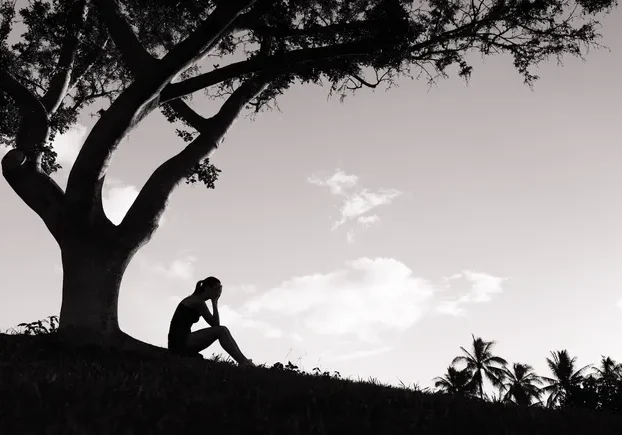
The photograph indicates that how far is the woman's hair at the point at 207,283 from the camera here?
8984mm

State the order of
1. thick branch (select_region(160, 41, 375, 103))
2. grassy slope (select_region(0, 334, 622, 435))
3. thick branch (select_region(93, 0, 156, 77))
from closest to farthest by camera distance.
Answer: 1. grassy slope (select_region(0, 334, 622, 435))
2. thick branch (select_region(93, 0, 156, 77))
3. thick branch (select_region(160, 41, 375, 103))

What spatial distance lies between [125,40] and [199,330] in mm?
5732

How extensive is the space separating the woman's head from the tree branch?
2.82 metres

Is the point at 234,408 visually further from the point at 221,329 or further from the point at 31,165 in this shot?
the point at 31,165

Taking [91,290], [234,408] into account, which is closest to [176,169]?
[91,290]

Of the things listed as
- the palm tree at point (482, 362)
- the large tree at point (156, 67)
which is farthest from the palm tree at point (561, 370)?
the large tree at point (156, 67)

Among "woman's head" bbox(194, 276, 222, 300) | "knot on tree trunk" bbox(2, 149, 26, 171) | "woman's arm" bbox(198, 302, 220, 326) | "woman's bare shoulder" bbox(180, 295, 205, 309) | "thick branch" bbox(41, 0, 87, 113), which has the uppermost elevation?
"thick branch" bbox(41, 0, 87, 113)

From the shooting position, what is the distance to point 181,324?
29.0 feet

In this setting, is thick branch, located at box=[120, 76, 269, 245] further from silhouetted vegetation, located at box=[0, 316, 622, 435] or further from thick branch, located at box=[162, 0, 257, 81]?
silhouetted vegetation, located at box=[0, 316, 622, 435]

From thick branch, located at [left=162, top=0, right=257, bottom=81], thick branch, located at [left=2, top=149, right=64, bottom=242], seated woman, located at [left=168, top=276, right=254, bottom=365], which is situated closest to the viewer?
seated woman, located at [left=168, top=276, right=254, bottom=365]

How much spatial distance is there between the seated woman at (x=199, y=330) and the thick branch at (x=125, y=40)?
13.8 feet

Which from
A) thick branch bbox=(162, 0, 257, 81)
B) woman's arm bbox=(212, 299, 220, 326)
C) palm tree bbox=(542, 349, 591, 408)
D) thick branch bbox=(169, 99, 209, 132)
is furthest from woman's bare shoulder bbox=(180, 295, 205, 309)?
palm tree bbox=(542, 349, 591, 408)

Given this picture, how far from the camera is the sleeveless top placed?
8.78m

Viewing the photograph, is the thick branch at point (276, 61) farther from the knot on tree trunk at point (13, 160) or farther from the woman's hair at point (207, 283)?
the woman's hair at point (207, 283)
